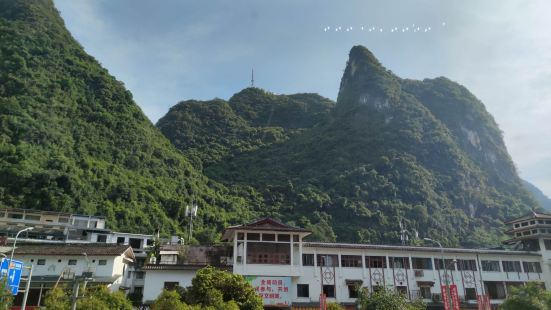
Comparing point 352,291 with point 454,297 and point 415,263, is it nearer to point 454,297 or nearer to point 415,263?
point 415,263

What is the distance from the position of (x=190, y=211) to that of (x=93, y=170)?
18.3 meters

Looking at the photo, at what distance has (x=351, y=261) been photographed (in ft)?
129

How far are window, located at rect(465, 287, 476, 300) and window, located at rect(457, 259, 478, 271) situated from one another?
1854mm

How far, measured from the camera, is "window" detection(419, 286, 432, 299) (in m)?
39.5

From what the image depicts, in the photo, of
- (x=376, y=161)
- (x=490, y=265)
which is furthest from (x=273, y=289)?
(x=376, y=161)

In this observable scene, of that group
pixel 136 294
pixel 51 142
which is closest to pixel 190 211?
pixel 51 142

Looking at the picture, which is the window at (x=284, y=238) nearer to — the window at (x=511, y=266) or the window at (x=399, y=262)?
the window at (x=399, y=262)

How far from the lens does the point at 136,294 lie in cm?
4297

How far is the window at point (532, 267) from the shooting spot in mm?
43906

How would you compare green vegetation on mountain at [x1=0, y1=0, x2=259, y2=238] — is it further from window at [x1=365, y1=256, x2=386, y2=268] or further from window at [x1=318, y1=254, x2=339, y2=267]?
window at [x1=365, y1=256, x2=386, y2=268]

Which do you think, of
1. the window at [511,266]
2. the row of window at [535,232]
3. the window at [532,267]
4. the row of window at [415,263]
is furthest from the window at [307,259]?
the row of window at [535,232]

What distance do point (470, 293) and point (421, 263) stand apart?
543 cm

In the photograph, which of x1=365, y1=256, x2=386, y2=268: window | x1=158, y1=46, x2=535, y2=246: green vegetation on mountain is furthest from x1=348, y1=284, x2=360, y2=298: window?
x1=158, y1=46, x2=535, y2=246: green vegetation on mountain

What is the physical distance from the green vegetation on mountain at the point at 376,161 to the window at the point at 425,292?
3587 centimetres
